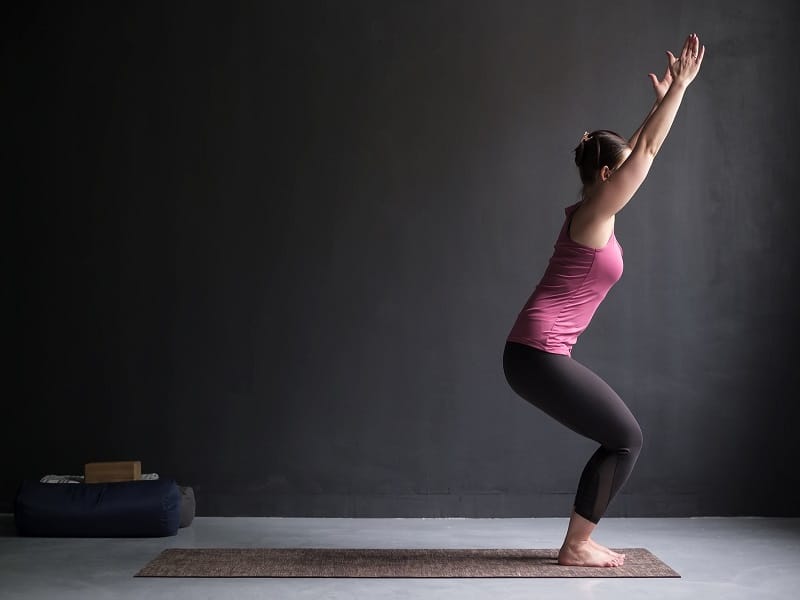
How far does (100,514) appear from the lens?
3.65 m

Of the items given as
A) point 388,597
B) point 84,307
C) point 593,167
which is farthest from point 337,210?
point 388,597

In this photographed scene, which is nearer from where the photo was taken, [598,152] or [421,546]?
[598,152]

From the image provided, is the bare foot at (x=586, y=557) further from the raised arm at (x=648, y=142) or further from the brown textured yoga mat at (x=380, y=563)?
the raised arm at (x=648, y=142)

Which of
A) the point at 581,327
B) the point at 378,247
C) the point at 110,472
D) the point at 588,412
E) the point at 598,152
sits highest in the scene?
the point at 598,152

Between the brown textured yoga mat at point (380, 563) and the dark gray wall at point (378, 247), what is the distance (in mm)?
824

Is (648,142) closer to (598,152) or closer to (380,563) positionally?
(598,152)

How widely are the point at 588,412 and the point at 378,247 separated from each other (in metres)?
1.58

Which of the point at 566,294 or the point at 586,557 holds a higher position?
the point at 566,294

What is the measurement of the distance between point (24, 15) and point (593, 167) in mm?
2695

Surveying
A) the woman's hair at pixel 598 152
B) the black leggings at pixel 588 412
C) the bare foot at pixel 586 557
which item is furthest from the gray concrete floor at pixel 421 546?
the woman's hair at pixel 598 152

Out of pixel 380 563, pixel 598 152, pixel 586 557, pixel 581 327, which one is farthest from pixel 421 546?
pixel 598 152

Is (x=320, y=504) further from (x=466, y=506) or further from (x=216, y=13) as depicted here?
(x=216, y=13)

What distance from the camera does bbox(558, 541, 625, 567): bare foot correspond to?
3062mm

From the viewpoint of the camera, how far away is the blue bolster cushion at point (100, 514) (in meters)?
3.65
